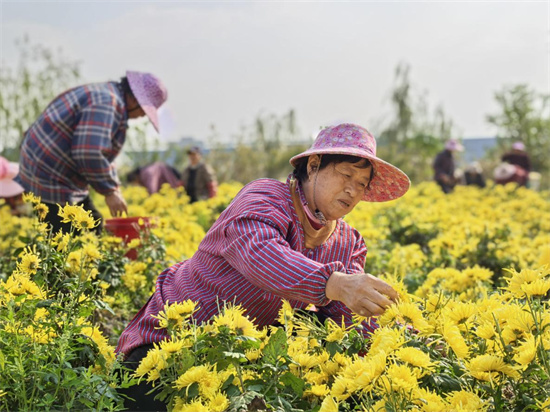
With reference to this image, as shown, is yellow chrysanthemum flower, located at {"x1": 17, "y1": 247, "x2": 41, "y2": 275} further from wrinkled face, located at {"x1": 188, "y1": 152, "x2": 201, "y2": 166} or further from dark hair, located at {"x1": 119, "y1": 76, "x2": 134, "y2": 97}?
wrinkled face, located at {"x1": 188, "y1": 152, "x2": 201, "y2": 166}

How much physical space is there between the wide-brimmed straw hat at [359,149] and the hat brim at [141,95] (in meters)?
1.90

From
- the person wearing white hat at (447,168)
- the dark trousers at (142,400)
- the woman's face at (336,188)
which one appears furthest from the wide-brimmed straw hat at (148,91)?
the person wearing white hat at (447,168)

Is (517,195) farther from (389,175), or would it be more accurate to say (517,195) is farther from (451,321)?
(451,321)

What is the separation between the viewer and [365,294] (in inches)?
69.7

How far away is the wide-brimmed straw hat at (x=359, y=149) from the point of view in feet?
7.57

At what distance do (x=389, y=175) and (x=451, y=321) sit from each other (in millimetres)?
923

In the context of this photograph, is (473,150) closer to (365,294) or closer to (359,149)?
(359,149)

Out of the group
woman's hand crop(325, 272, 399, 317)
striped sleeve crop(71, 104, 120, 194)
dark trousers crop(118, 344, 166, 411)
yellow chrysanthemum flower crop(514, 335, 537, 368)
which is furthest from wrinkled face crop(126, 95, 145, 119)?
yellow chrysanthemum flower crop(514, 335, 537, 368)

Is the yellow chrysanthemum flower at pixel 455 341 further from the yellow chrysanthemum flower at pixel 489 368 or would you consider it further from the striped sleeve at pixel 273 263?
the striped sleeve at pixel 273 263

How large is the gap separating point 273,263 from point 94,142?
2.29 metres

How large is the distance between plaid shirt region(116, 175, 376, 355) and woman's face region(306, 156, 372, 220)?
7cm

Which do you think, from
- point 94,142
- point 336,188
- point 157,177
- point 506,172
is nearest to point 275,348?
point 336,188

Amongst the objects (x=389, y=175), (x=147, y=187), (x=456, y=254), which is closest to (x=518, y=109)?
(x=147, y=187)

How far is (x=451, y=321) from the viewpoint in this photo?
170 cm
